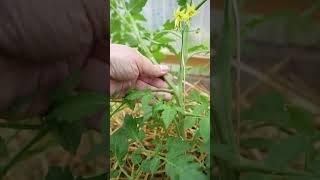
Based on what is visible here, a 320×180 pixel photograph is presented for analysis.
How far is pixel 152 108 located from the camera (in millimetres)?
585

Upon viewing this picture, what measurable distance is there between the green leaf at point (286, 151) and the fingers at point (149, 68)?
0.36m

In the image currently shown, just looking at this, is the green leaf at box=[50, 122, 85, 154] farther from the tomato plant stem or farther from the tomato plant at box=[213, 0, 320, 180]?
the tomato plant at box=[213, 0, 320, 180]

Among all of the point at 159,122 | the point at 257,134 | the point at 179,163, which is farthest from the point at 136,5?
the point at 257,134

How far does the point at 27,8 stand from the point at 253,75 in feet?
0.66

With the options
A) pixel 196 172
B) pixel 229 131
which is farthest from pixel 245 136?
pixel 196 172

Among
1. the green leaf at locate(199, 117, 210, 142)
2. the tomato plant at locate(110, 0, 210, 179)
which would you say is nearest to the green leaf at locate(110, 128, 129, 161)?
the tomato plant at locate(110, 0, 210, 179)

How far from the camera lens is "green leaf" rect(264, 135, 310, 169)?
352mm

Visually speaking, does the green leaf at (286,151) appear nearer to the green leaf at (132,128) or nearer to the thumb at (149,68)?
the green leaf at (132,128)

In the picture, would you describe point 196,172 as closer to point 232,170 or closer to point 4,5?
point 232,170

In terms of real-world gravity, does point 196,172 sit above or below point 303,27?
below

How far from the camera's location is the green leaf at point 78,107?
42 centimetres

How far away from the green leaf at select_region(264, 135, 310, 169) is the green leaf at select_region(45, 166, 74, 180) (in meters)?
0.19

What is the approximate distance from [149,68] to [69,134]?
0.99ft

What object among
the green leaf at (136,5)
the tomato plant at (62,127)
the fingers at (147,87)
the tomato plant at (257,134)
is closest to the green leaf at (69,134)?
the tomato plant at (62,127)
